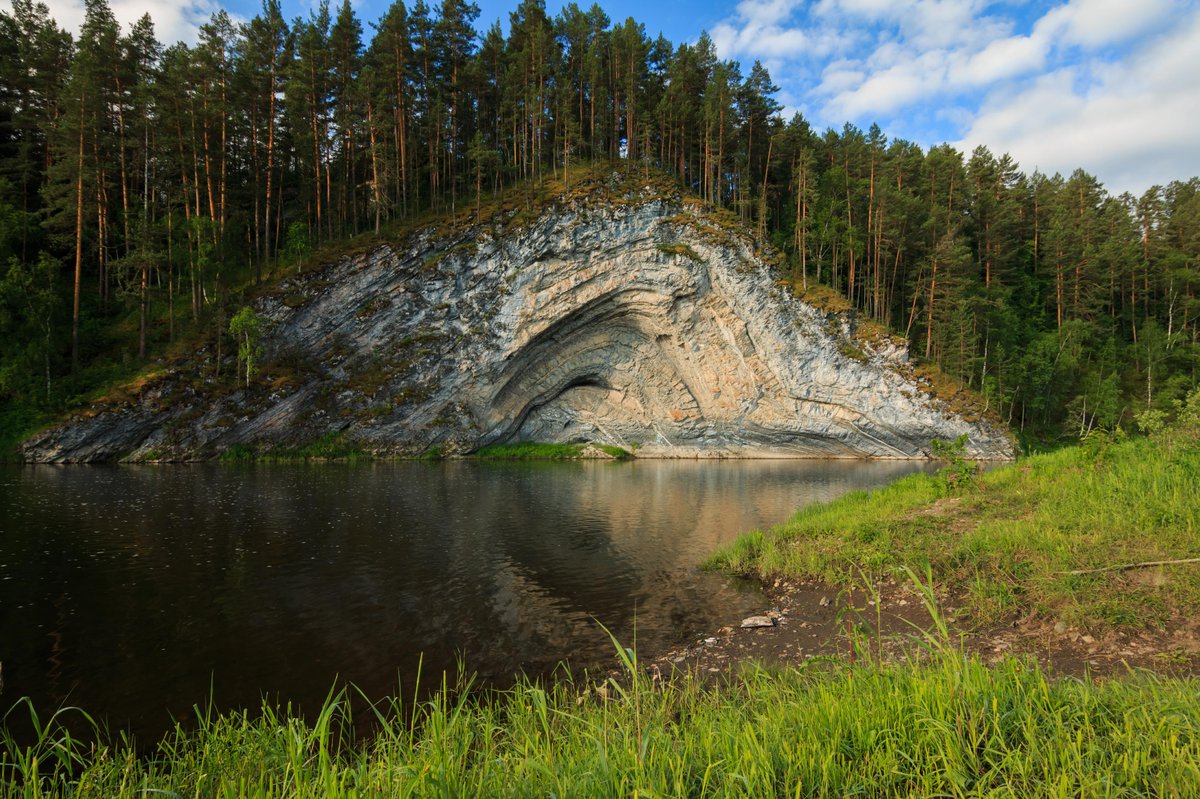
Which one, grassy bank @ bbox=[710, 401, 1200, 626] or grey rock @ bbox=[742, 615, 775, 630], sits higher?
grassy bank @ bbox=[710, 401, 1200, 626]

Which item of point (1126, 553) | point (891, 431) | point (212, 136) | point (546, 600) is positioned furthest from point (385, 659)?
point (212, 136)

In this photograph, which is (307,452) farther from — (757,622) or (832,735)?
(832,735)

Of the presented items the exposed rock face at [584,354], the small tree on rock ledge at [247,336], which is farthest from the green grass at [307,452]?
the small tree on rock ledge at [247,336]

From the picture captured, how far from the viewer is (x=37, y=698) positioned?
773cm

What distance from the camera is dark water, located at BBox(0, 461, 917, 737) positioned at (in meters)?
8.68

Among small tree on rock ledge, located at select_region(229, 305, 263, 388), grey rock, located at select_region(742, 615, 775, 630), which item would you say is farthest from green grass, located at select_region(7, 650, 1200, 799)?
small tree on rock ledge, located at select_region(229, 305, 263, 388)

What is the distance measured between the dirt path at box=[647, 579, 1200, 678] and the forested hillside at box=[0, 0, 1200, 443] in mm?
44215

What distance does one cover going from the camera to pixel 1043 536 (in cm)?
998

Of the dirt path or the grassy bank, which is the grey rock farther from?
the grassy bank

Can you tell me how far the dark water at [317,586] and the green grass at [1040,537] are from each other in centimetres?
269

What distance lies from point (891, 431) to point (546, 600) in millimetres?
45548

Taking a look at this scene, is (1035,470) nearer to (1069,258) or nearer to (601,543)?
(601,543)

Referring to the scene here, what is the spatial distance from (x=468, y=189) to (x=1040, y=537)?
5766cm

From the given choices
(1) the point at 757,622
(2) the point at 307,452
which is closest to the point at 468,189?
(2) the point at 307,452
